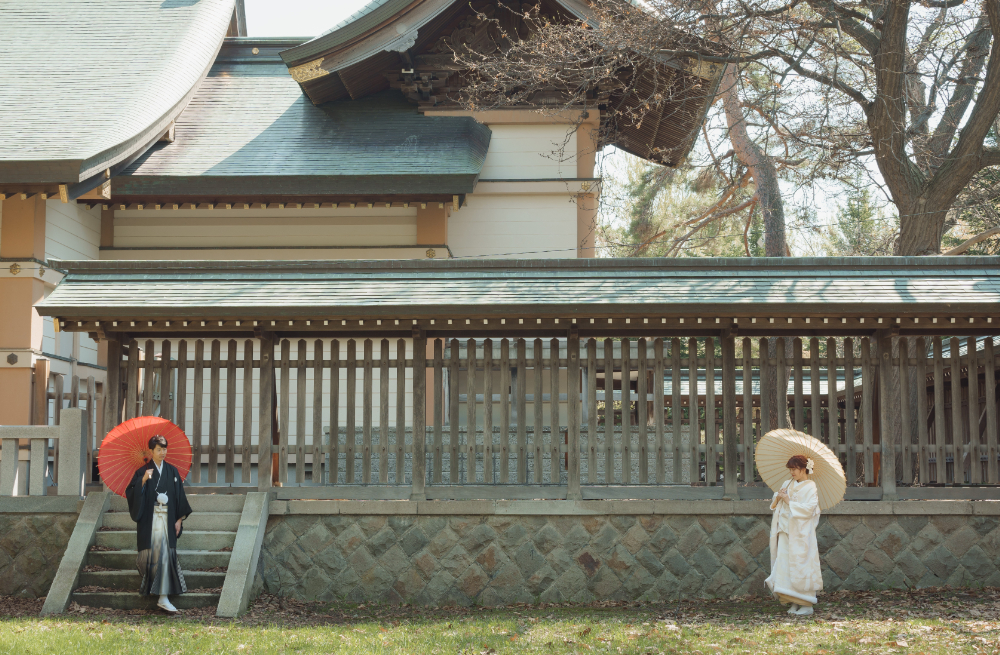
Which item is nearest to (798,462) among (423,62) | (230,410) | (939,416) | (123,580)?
(939,416)

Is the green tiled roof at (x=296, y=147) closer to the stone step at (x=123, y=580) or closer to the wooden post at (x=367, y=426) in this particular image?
the wooden post at (x=367, y=426)

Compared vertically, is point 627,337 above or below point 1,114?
below

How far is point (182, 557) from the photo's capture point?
8.23 m

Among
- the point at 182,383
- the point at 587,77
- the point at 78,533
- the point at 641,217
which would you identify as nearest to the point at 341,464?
the point at 182,383

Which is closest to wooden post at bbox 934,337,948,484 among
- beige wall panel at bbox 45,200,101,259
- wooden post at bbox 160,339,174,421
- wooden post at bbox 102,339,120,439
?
wooden post at bbox 160,339,174,421

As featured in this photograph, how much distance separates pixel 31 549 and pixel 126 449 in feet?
5.94

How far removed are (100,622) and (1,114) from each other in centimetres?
730

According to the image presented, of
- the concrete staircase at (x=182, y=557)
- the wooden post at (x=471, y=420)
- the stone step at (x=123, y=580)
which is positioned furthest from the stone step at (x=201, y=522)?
the wooden post at (x=471, y=420)

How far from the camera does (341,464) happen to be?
11.1 metres

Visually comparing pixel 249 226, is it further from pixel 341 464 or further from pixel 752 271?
pixel 752 271

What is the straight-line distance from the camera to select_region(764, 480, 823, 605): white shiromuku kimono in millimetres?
7562

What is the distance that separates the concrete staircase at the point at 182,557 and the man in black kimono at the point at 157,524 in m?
0.18

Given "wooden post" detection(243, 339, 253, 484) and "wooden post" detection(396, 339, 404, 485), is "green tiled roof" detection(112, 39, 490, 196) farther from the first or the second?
"wooden post" detection(243, 339, 253, 484)

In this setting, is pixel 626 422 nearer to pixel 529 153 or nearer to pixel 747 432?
pixel 747 432
